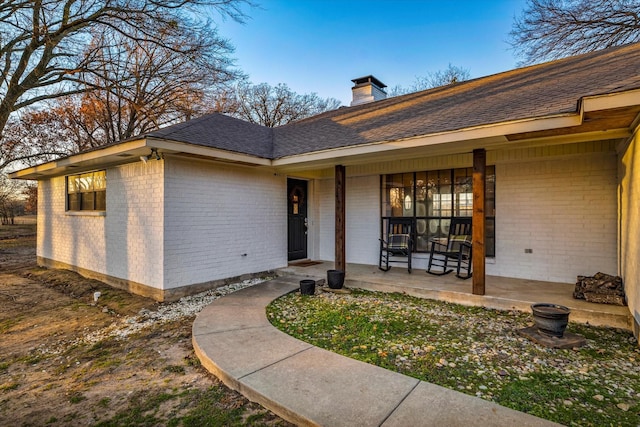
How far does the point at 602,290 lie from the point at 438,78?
1831 cm

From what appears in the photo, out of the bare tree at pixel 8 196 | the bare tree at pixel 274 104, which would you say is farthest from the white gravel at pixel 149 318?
the bare tree at pixel 274 104

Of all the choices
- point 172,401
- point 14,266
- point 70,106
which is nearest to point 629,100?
point 172,401

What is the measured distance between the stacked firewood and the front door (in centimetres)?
529

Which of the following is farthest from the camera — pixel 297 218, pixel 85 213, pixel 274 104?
pixel 274 104

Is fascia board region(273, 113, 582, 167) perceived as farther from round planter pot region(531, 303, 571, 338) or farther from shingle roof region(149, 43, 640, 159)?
round planter pot region(531, 303, 571, 338)

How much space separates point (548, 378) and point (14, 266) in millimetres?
12381

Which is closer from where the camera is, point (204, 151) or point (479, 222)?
point (479, 222)

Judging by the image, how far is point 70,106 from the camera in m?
14.9

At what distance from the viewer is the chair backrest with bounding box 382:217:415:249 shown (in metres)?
6.59

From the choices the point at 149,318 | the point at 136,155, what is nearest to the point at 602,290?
the point at 149,318

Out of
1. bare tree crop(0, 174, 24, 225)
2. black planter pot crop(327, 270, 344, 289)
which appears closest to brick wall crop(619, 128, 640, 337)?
black planter pot crop(327, 270, 344, 289)

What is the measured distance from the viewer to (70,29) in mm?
7785

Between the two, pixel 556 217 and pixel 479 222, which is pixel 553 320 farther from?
pixel 556 217

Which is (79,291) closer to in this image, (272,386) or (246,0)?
(272,386)
